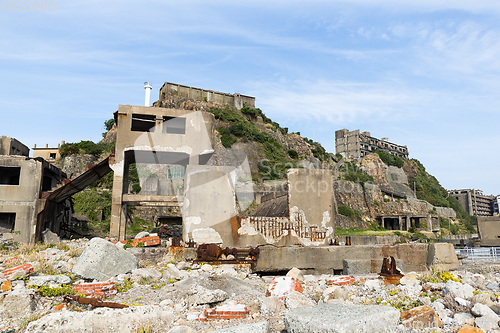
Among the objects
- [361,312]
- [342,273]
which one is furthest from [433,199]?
[361,312]

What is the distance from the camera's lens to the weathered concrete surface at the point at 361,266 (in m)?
8.46

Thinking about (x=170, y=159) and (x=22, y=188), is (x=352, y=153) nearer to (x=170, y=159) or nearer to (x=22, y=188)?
(x=170, y=159)

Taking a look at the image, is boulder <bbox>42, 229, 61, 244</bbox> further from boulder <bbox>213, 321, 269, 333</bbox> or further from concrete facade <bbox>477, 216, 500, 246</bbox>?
concrete facade <bbox>477, 216, 500, 246</bbox>

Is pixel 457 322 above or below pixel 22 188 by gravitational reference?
below

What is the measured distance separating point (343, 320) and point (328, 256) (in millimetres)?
5205

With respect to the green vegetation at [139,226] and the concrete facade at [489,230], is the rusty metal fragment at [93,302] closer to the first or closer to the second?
the green vegetation at [139,226]

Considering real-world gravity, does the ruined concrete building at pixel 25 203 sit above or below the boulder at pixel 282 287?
above

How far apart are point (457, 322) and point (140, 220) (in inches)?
996

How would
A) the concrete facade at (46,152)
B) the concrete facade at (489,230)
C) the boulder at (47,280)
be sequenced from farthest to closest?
1. the concrete facade at (46,152)
2. the concrete facade at (489,230)
3. the boulder at (47,280)

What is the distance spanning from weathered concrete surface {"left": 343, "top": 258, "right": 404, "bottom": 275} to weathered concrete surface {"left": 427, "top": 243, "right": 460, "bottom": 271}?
63.8 inches

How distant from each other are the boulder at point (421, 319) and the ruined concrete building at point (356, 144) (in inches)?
2819

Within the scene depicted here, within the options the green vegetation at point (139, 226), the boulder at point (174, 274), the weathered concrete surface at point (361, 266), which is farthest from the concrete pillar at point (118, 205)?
the weathered concrete surface at point (361, 266)

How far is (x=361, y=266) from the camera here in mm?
8523

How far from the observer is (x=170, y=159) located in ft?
61.0
